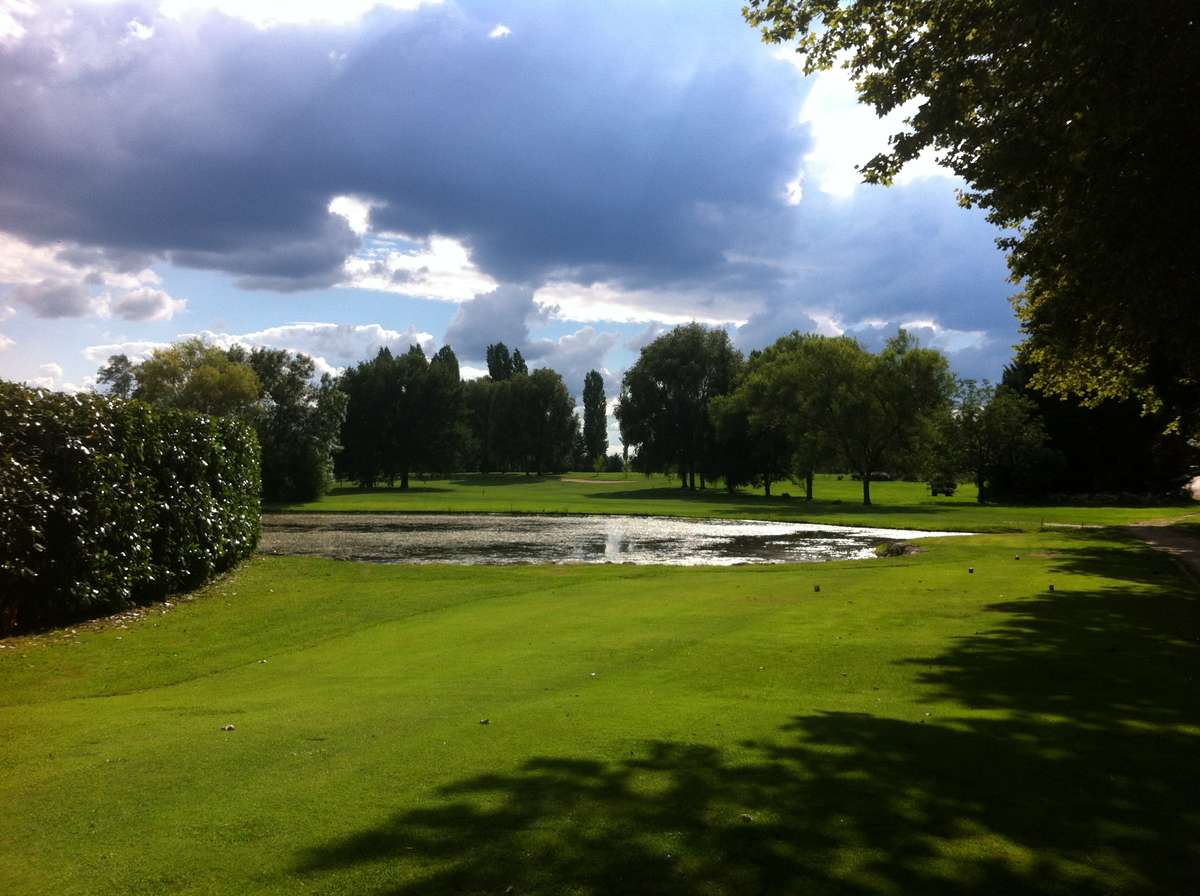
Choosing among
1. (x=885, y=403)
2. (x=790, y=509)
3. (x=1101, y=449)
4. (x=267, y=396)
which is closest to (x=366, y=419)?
(x=267, y=396)

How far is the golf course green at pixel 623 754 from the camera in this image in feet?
14.7

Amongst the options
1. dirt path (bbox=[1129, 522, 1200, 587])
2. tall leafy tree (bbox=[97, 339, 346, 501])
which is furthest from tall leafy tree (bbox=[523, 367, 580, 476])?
dirt path (bbox=[1129, 522, 1200, 587])

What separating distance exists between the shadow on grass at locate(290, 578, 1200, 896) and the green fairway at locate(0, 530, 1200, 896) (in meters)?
0.02

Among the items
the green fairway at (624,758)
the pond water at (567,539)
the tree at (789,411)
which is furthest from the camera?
the tree at (789,411)

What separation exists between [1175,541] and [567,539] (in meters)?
23.3

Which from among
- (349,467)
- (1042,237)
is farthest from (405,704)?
(349,467)

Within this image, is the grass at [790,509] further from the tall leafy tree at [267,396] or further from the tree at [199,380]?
the tree at [199,380]

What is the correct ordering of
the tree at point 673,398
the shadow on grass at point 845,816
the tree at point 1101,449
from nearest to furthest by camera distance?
the shadow on grass at point 845,816 < the tree at point 1101,449 < the tree at point 673,398

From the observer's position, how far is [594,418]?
15962 cm

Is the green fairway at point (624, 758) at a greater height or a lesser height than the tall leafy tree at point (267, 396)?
lesser

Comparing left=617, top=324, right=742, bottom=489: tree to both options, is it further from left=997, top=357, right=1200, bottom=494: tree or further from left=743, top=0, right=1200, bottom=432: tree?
left=743, top=0, right=1200, bottom=432: tree

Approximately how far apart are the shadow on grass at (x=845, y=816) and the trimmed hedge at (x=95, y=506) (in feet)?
40.7

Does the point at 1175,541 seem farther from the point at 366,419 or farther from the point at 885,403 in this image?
the point at 366,419

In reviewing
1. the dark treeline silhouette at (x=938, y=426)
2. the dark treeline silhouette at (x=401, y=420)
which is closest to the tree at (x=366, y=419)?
the dark treeline silhouette at (x=401, y=420)
